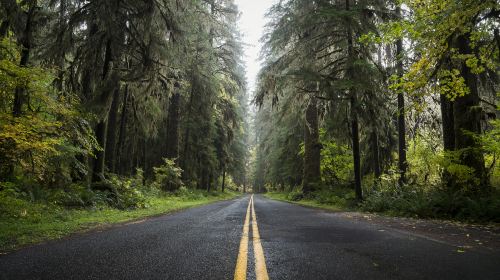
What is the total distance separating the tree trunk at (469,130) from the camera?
979cm

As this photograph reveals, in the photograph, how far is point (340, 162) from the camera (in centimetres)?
2306

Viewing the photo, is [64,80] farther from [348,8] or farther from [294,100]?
[348,8]

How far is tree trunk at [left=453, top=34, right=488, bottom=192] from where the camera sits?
9789 millimetres

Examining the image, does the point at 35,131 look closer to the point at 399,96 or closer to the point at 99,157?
the point at 99,157

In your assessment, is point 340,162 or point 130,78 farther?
point 340,162

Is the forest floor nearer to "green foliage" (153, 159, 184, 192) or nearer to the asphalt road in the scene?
the asphalt road

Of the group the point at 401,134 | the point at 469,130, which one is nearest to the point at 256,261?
the point at 469,130

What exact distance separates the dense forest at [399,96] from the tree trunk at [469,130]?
0.10 feet

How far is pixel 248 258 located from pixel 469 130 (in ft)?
30.4

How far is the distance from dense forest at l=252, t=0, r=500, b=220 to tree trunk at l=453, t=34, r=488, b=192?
0.03 m

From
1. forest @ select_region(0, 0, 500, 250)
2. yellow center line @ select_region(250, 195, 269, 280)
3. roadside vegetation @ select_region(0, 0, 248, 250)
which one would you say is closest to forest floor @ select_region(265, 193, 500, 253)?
forest @ select_region(0, 0, 500, 250)

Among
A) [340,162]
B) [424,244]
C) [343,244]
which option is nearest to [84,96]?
[343,244]

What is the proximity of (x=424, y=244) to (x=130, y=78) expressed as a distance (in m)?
11.6

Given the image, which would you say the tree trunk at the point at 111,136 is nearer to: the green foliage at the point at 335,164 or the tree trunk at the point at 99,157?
the tree trunk at the point at 99,157
